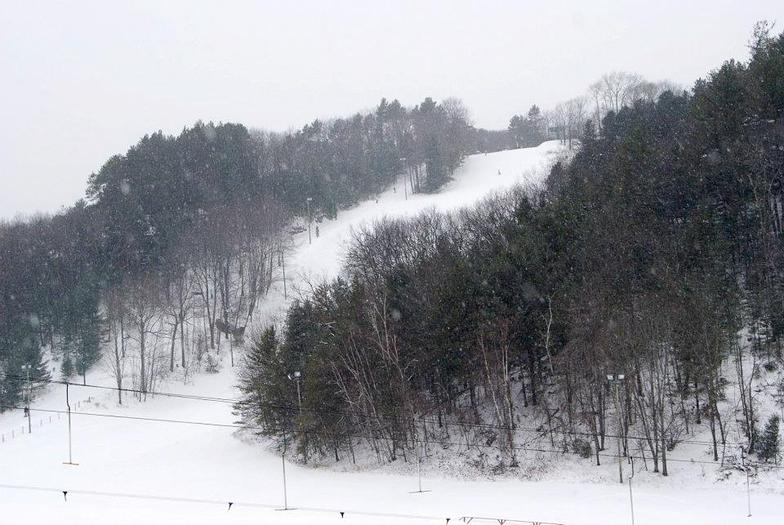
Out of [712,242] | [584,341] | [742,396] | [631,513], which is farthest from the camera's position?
[712,242]

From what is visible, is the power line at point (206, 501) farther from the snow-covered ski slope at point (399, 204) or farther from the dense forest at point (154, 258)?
the snow-covered ski slope at point (399, 204)

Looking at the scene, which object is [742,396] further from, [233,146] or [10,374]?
[233,146]

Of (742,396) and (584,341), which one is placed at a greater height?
(584,341)

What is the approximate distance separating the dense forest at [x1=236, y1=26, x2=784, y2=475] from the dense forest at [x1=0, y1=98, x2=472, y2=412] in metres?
19.3

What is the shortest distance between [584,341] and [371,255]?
21.0 meters

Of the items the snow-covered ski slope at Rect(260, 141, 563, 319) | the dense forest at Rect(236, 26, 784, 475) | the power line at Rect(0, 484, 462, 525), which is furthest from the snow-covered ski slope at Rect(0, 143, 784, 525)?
the snow-covered ski slope at Rect(260, 141, 563, 319)

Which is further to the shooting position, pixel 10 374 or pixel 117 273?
pixel 117 273

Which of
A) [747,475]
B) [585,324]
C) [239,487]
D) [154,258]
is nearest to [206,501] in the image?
[239,487]

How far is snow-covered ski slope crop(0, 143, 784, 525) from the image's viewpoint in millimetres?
24578

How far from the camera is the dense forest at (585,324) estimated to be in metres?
28.2

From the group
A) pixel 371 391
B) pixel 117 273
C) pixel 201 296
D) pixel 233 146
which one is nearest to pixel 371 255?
pixel 371 391

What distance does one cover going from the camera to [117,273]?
5919cm

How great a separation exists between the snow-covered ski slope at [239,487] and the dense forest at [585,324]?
5.10 feet

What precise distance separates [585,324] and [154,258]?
4193cm
